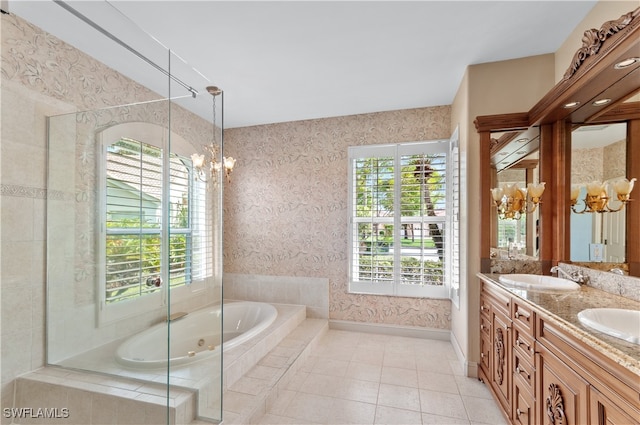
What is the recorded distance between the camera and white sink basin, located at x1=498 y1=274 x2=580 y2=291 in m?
1.64

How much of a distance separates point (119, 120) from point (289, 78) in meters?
1.42

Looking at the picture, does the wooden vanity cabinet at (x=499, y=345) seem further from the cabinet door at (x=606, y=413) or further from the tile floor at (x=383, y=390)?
the cabinet door at (x=606, y=413)

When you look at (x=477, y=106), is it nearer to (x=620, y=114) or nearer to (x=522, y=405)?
(x=620, y=114)

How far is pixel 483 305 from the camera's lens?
2.28 m

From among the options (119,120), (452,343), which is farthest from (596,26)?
(119,120)

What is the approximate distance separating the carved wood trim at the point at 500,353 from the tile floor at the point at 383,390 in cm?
27

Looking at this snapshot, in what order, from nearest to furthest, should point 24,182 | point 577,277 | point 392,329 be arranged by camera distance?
point 24,182, point 577,277, point 392,329

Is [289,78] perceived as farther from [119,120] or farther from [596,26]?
[596,26]

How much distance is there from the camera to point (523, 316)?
157cm

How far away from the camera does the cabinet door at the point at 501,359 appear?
1.77 metres

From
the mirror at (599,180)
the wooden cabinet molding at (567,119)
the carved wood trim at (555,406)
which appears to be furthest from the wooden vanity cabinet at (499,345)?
the mirror at (599,180)

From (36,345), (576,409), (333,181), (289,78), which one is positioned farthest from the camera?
(333,181)

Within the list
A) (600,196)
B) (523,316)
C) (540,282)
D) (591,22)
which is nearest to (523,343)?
(523,316)

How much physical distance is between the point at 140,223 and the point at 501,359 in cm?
249
